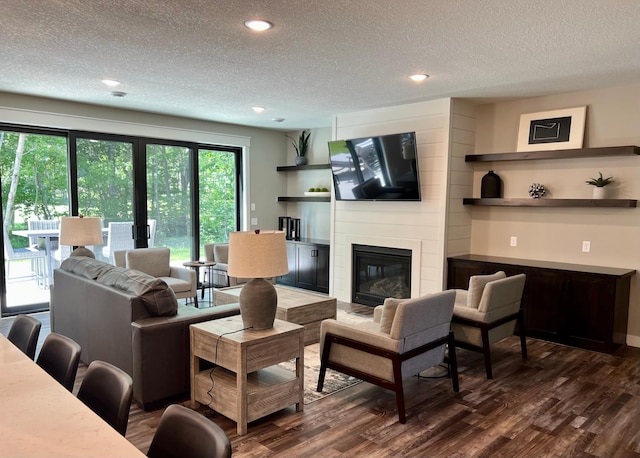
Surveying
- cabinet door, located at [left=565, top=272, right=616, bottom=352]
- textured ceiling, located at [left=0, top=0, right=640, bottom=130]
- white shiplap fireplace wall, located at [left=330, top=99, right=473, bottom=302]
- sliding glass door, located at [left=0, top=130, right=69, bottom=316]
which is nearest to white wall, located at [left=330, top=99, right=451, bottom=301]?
white shiplap fireplace wall, located at [left=330, top=99, right=473, bottom=302]

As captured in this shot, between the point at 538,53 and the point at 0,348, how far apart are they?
12.9ft

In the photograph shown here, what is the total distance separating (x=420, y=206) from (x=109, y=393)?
4.37 metres

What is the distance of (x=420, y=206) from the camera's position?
216 inches

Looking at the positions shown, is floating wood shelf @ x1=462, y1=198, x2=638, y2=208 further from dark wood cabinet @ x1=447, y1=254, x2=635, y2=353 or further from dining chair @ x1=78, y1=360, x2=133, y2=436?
dining chair @ x1=78, y1=360, x2=133, y2=436

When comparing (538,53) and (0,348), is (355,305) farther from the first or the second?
(0,348)

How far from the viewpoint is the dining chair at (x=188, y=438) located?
1283mm

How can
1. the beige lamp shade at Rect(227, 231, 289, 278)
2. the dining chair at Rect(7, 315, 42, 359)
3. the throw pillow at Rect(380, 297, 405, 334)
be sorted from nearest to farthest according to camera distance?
1. the dining chair at Rect(7, 315, 42, 359)
2. the beige lamp shade at Rect(227, 231, 289, 278)
3. the throw pillow at Rect(380, 297, 405, 334)

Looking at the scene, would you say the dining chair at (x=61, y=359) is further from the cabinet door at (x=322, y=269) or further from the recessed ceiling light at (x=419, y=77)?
the cabinet door at (x=322, y=269)

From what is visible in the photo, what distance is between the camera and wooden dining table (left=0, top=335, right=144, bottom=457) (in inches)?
48.8

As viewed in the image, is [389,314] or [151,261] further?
[151,261]

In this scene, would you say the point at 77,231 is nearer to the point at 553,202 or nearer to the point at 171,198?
the point at 171,198

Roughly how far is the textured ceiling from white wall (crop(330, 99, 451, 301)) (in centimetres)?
34

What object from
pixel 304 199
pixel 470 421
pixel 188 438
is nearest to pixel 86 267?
pixel 188 438

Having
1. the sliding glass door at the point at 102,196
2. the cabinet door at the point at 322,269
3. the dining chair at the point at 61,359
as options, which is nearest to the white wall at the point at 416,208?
the cabinet door at the point at 322,269
